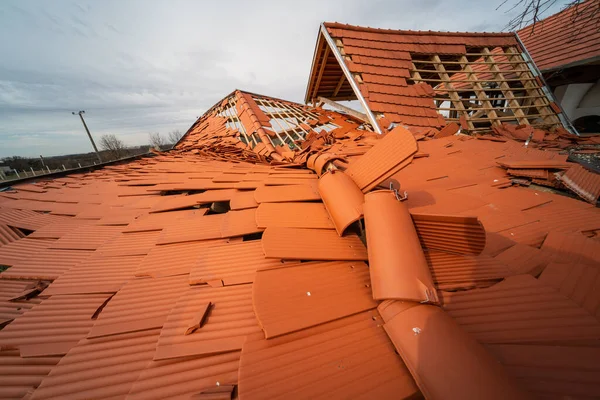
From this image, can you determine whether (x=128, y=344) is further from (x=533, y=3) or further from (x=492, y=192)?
(x=533, y=3)

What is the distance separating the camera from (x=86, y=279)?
1284 mm

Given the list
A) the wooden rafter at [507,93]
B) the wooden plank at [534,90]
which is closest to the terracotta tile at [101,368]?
the wooden rafter at [507,93]

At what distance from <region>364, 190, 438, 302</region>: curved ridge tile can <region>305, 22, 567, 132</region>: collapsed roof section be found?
431 cm

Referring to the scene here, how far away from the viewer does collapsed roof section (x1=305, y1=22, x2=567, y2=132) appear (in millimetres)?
5281

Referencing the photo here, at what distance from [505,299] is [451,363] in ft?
1.97

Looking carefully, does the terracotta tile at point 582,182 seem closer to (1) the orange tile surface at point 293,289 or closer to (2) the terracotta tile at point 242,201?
(1) the orange tile surface at point 293,289

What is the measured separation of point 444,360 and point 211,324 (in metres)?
0.88

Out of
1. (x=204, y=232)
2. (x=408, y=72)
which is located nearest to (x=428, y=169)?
(x=204, y=232)

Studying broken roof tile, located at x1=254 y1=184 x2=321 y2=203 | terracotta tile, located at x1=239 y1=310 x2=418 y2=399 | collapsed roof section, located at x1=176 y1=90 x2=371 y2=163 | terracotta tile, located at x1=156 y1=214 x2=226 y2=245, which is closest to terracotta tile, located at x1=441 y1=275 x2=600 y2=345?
terracotta tile, located at x1=239 y1=310 x2=418 y2=399

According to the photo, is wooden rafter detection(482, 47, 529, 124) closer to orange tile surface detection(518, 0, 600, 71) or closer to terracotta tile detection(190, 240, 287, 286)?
orange tile surface detection(518, 0, 600, 71)

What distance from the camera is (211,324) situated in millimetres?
907

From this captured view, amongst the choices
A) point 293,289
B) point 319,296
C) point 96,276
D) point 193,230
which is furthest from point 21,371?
point 319,296

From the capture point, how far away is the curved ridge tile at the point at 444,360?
1.90 ft

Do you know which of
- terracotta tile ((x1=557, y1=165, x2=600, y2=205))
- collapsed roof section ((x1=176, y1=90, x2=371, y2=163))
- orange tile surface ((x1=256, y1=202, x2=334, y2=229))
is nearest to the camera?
orange tile surface ((x1=256, y1=202, x2=334, y2=229))
